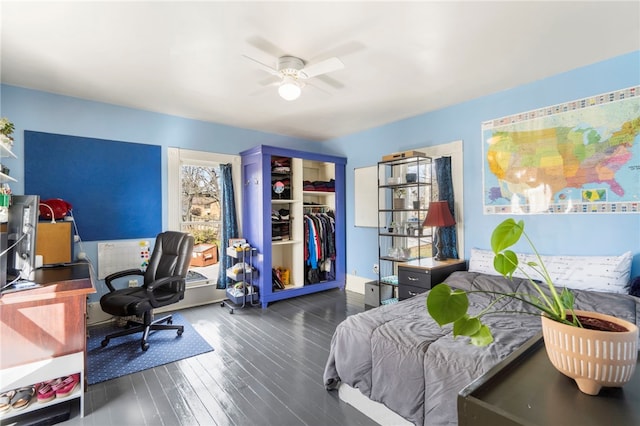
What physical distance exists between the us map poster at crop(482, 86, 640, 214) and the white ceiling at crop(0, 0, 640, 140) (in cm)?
41

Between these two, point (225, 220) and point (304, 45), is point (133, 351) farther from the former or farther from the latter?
point (304, 45)

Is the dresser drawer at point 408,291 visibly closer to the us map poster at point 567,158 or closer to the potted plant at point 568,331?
the us map poster at point 567,158

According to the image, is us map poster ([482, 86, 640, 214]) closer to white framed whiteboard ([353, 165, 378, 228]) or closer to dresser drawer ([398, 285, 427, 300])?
dresser drawer ([398, 285, 427, 300])

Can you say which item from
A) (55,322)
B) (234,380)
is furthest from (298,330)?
(55,322)

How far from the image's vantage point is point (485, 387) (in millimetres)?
702

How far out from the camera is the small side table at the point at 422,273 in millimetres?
3135

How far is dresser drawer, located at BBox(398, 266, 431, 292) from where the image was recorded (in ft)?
10.3

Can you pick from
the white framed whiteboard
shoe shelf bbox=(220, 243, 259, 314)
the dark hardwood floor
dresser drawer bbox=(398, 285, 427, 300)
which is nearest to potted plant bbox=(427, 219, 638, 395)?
the dark hardwood floor

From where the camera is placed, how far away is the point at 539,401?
2.17 feet

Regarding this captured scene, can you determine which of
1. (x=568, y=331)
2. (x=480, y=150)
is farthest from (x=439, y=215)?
(x=568, y=331)

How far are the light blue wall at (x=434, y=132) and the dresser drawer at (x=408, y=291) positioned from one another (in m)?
0.81

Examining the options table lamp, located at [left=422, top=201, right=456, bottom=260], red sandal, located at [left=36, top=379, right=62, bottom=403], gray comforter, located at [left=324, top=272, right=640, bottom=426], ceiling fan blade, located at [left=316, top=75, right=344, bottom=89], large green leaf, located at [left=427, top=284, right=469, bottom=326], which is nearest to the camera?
large green leaf, located at [left=427, top=284, right=469, bottom=326]

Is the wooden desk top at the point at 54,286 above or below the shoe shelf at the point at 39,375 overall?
above

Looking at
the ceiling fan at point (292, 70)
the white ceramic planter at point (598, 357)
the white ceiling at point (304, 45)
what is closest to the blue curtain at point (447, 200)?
the white ceiling at point (304, 45)
